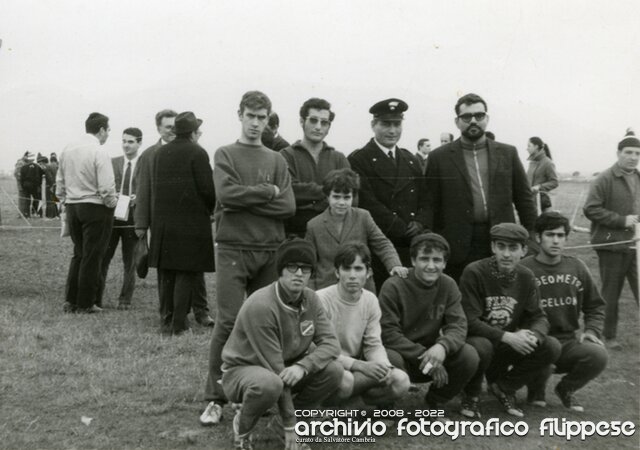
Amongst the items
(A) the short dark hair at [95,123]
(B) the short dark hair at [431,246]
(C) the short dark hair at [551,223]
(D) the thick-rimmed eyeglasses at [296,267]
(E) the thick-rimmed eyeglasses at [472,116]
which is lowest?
(D) the thick-rimmed eyeglasses at [296,267]

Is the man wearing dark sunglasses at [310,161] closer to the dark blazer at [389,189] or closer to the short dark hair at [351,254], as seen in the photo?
the dark blazer at [389,189]

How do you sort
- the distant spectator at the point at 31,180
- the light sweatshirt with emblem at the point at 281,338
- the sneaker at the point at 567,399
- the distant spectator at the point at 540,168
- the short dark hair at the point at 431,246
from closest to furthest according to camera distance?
the light sweatshirt with emblem at the point at 281,338
the short dark hair at the point at 431,246
the sneaker at the point at 567,399
the distant spectator at the point at 540,168
the distant spectator at the point at 31,180

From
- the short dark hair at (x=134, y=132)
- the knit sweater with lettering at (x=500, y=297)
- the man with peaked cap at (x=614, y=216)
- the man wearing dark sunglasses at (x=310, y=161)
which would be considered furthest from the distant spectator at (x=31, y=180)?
the knit sweater with lettering at (x=500, y=297)

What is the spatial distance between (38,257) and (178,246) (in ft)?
19.0

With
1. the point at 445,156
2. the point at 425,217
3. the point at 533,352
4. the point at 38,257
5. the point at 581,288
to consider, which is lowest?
the point at 38,257

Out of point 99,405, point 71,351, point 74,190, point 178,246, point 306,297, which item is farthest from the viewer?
point 74,190

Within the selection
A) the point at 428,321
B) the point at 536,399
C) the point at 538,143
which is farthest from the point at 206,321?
the point at 538,143

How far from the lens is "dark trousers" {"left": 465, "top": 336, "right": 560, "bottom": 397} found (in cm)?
429

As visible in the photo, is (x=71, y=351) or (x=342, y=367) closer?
(x=342, y=367)

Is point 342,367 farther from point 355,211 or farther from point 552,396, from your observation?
point 552,396

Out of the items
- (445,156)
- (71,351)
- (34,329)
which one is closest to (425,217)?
(445,156)

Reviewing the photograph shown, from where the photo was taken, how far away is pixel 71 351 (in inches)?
213

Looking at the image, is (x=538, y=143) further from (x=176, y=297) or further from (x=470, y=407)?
(x=470, y=407)

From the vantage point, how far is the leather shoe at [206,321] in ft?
21.7
